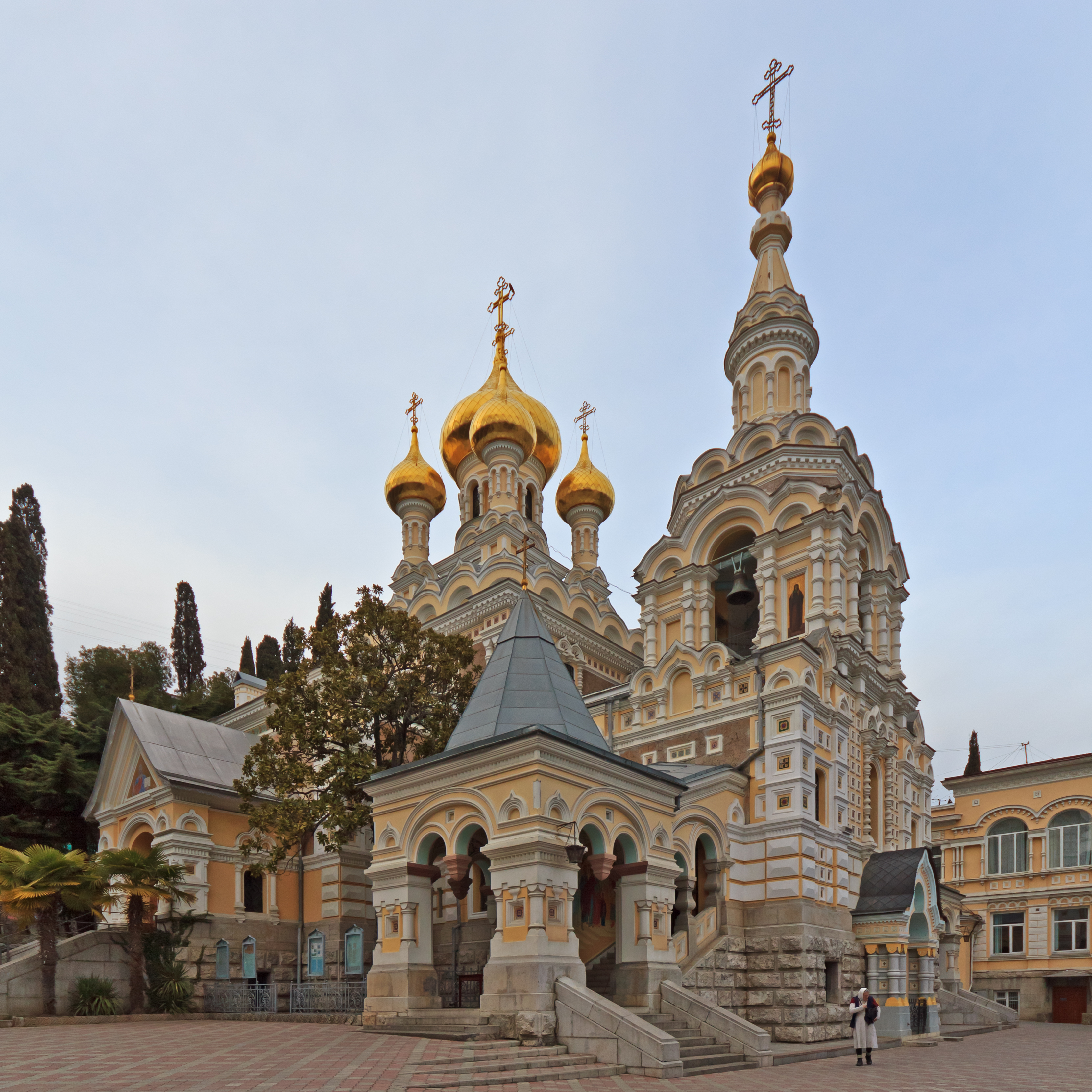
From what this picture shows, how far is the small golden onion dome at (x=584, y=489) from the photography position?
106ft

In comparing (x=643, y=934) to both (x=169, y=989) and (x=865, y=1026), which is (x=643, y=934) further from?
(x=169, y=989)

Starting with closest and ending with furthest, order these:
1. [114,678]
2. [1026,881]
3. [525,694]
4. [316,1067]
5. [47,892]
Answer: [316,1067] < [525,694] < [47,892] < [1026,881] < [114,678]

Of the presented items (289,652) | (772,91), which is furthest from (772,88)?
(289,652)

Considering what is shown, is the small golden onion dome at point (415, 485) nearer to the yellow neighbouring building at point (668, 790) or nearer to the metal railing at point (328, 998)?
the yellow neighbouring building at point (668, 790)

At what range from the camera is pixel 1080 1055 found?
15.7 m

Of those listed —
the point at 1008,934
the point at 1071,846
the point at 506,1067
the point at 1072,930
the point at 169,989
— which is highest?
the point at 506,1067

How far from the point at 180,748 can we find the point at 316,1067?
13.7m

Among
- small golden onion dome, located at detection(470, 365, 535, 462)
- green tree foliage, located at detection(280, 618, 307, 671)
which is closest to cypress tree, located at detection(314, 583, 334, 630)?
green tree foliage, located at detection(280, 618, 307, 671)

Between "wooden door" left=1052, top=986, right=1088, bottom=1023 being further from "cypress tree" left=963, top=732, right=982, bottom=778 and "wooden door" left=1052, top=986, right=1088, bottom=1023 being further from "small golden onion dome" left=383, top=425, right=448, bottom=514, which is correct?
"small golden onion dome" left=383, top=425, right=448, bottom=514

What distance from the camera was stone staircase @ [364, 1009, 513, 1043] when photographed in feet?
35.3

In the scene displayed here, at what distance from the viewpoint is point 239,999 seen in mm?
17234

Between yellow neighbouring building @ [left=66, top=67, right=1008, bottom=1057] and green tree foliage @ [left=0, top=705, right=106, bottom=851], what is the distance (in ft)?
9.59

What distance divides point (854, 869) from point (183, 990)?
13283 mm

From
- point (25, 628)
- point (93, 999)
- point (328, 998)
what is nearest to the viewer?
point (328, 998)
